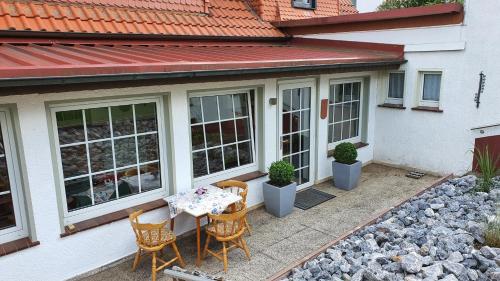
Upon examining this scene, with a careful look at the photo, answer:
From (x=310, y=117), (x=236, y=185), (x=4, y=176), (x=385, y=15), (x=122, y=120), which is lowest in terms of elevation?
(x=236, y=185)

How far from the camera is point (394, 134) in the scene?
890cm

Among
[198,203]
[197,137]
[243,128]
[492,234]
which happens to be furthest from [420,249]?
[197,137]

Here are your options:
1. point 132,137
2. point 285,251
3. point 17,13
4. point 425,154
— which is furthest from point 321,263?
point 17,13

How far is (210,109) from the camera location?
606cm

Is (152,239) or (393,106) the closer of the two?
(152,239)

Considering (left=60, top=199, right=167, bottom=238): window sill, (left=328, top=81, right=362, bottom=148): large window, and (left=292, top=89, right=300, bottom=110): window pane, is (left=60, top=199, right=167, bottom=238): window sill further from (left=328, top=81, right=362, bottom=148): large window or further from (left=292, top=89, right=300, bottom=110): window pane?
(left=328, top=81, right=362, bottom=148): large window

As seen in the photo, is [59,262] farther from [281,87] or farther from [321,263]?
[281,87]

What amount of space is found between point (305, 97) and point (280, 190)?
2182 mm

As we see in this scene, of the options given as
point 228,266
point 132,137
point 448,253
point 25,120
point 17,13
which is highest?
point 17,13

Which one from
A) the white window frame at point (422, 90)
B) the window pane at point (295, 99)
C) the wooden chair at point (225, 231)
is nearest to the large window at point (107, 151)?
the wooden chair at point (225, 231)

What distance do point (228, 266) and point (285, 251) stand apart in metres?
0.87

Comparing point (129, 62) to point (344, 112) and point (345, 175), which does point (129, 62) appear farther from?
point (344, 112)

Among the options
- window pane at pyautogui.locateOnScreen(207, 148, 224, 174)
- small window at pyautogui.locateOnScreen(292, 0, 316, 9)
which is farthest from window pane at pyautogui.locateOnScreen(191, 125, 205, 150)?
small window at pyautogui.locateOnScreen(292, 0, 316, 9)

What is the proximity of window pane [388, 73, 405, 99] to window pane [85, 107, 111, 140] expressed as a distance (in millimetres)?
6664
